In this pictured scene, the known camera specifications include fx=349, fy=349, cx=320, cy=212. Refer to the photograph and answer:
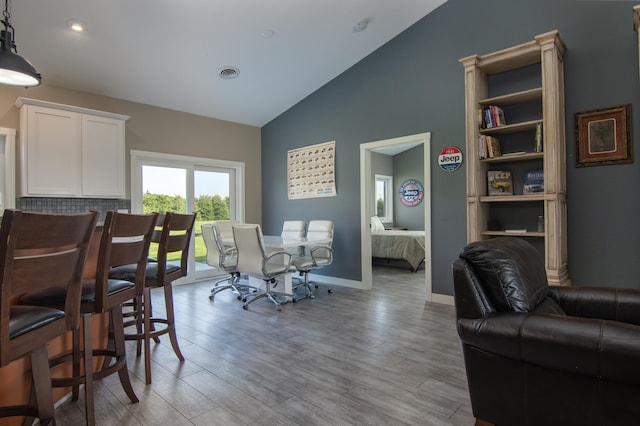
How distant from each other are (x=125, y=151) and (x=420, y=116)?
159 inches

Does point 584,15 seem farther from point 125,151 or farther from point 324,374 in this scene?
point 125,151

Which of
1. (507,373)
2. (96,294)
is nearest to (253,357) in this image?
(96,294)

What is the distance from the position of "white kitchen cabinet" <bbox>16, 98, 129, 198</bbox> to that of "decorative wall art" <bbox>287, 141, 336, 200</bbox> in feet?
8.47

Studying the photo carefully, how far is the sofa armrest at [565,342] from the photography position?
126 cm

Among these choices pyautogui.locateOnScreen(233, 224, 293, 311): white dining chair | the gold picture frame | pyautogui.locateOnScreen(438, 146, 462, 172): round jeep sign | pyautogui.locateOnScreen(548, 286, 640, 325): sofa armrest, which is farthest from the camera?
pyautogui.locateOnScreen(438, 146, 462, 172): round jeep sign

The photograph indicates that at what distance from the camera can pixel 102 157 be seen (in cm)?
438

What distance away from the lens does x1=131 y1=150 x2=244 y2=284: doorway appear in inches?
203

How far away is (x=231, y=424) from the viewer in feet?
6.08

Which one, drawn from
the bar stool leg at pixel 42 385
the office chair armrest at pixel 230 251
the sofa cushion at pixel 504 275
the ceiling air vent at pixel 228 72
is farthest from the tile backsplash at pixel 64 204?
the sofa cushion at pixel 504 275

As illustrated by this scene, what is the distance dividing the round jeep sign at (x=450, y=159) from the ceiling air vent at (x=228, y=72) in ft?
9.57

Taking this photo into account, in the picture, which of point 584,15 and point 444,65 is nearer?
point 584,15

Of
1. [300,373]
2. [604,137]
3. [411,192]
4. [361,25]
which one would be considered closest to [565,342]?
[300,373]

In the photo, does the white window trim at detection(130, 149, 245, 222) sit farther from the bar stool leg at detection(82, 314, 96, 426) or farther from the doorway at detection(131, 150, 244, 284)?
the bar stool leg at detection(82, 314, 96, 426)

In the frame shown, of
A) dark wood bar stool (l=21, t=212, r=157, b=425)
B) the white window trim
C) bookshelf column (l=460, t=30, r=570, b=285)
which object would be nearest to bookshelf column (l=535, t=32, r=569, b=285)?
bookshelf column (l=460, t=30, r=570, b=285)
